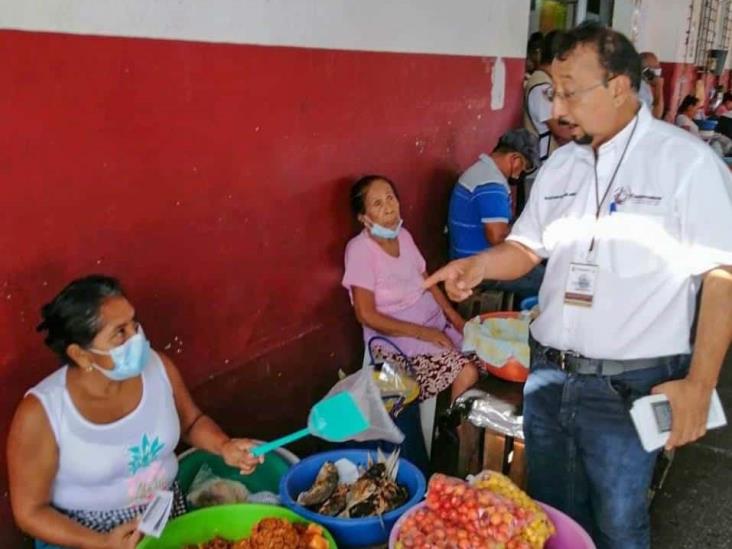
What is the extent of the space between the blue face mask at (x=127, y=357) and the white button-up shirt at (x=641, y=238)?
1.09 m

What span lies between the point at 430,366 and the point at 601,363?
1320 millimetres

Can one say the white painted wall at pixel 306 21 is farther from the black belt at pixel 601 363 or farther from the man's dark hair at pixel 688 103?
the man's dark hair at pixel 688 103

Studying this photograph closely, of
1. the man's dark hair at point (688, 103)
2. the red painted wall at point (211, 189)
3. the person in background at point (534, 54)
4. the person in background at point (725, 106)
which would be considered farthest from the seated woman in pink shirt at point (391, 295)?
the person in background at point (725, 106)

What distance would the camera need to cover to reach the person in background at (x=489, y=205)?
381 cm

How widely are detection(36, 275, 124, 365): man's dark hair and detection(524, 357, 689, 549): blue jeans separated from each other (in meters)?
1.20

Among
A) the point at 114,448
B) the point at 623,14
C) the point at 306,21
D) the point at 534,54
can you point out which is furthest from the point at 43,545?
the point at 623,14

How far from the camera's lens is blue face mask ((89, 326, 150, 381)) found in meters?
1.93

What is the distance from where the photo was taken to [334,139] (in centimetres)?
318

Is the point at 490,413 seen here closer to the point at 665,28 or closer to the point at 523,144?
the point at 523,144

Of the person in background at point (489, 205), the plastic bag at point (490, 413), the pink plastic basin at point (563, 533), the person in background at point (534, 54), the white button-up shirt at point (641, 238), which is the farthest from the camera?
the person in background at point (534, 54)

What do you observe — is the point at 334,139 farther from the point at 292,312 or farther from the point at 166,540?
the point at 166,540

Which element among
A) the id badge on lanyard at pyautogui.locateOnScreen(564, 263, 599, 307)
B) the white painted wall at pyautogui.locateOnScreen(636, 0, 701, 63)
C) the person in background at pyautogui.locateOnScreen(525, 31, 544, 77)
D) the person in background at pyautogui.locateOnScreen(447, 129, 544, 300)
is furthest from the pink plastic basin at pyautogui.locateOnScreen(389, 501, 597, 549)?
the white painted wall at pyautogui.locateOnScreen(636, 0, 701, 63)

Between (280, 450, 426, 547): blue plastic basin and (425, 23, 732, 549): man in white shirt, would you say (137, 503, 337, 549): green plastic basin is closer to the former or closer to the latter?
(280, 450, 426, 547): blue plastic basin

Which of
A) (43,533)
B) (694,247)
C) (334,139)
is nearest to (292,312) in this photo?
(334,139)
